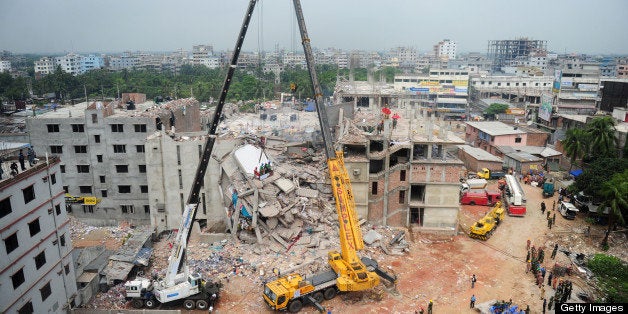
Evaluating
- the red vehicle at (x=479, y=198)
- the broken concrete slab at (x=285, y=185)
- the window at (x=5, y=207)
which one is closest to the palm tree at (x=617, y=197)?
the red vehicle at (x=479, y=198)

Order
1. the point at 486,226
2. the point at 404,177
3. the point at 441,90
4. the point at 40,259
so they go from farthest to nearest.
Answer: the point at 441,90, the point at 404,177, the point at 486,226, the point at 40,259

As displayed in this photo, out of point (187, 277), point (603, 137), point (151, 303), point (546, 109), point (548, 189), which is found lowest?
point (151, 303)

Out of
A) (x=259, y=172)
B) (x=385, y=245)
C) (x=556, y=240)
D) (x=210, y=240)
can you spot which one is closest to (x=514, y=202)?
(x=556, y=240)

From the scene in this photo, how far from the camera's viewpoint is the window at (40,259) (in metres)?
17.5

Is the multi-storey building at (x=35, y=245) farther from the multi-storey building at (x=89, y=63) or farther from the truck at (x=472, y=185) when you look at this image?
the multi-storey building at (x=89, y=63)

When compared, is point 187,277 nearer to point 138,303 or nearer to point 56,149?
point 138,303

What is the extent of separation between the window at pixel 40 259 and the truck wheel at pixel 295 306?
10.7 m

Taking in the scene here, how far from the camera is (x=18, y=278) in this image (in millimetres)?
16328

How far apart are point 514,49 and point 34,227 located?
16805 centimetres

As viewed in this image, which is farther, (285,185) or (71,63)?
(71,63)

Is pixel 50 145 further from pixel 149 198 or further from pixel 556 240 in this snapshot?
pixel 556 240

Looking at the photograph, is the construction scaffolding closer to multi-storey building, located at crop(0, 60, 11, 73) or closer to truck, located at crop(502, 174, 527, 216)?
truck, located at crop(502, 174, 527, 216)

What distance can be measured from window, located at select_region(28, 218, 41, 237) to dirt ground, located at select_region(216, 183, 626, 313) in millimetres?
8509

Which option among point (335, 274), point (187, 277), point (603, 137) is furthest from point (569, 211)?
point (187, 277)
